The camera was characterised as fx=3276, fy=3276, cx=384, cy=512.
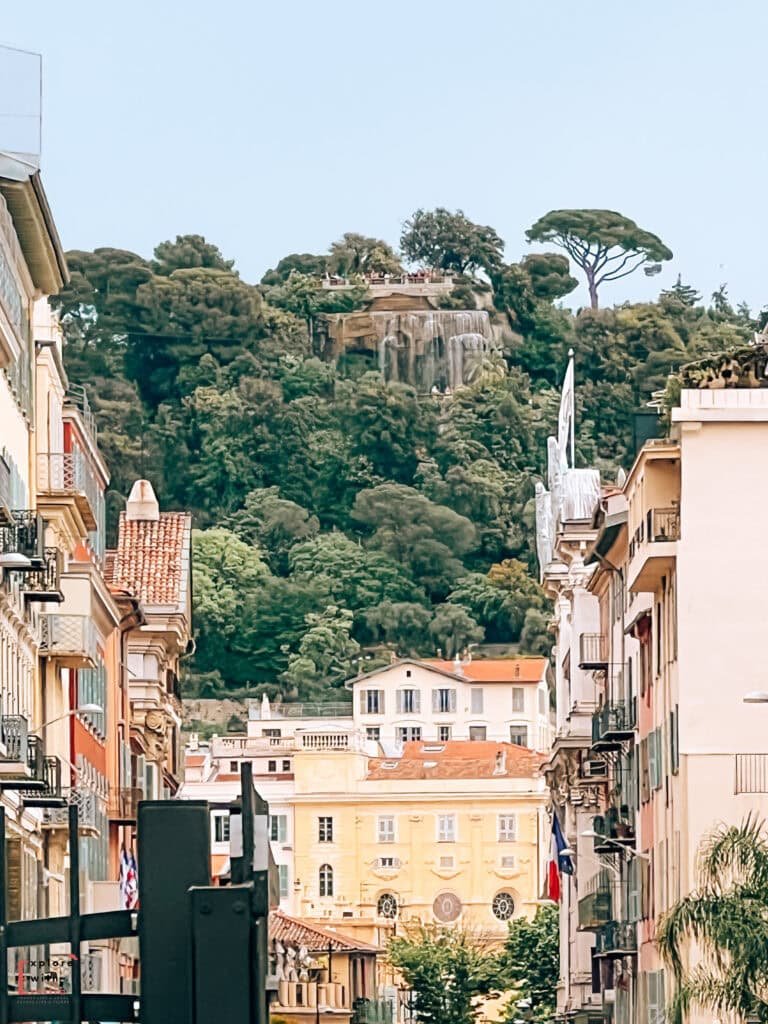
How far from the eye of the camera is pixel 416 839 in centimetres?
18962

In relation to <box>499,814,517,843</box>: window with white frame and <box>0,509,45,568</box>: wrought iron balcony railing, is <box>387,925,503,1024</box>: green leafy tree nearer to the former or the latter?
<box>499,814,517,843</box>: window with white frame

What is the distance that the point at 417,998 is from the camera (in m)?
145

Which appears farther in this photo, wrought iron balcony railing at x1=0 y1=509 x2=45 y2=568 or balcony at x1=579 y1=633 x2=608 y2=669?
balcony at x1=579 y1=633 x2=608 y2=669

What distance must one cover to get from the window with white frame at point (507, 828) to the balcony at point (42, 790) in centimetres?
13938

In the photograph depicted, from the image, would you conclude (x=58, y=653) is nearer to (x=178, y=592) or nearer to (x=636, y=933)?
(x=636, y=933)

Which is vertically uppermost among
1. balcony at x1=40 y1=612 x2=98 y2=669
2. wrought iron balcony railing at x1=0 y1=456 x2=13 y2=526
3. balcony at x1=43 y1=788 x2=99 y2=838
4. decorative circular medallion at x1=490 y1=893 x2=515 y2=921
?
wrought iron balcony railing at x1=0 y1=456 x2=13 y2=526

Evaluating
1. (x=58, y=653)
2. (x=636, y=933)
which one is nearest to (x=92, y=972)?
(x=58, y=653)

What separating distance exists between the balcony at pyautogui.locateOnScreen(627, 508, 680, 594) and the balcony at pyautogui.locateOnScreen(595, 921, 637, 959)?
9.21m

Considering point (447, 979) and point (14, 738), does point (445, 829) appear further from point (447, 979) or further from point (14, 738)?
point (14, 738)

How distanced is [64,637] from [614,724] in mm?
20214

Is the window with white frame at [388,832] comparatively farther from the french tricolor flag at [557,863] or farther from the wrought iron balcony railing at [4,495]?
the wrought iron balcony railing at [4,495]

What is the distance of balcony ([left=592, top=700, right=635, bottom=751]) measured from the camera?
238 ft

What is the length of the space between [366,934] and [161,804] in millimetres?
166595

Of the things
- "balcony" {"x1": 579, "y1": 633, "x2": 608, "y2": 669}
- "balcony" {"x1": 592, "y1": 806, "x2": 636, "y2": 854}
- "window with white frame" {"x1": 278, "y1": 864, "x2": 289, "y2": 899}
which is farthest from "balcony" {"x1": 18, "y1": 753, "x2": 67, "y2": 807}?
"window with white frame" {"x1": 278, "y1": 864, "x2": 289, "y2": 899}
